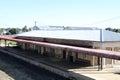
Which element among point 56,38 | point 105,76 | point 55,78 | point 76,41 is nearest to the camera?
point 105,76

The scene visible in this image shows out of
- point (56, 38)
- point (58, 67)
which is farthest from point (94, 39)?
point (56, 38)

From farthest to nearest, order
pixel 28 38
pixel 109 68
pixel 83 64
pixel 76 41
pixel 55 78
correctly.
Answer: pixel 28 38 < pixel 76 41 < pixel 83 64 < pixel 109 68 < pixel 55 78

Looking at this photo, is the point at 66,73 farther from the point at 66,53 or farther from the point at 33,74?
the point at 66,53

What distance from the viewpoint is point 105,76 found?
20.8m

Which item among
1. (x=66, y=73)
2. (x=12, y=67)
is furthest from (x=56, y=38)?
(x=66, y=73)

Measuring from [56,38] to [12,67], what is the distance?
755 cm

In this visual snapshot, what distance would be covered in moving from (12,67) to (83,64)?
9318mm

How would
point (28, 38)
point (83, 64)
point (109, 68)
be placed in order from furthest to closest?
point (28, 38), point (83, 64), point (109, 68)

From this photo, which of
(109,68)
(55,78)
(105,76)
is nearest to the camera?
(105,76)

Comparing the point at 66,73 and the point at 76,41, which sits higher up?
the point at 76,41

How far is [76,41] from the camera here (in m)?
28.5

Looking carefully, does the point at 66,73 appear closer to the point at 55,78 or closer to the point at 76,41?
the point at 55,78

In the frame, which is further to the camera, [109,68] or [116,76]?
[109,68]

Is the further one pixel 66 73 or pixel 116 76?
pixel 66 73
